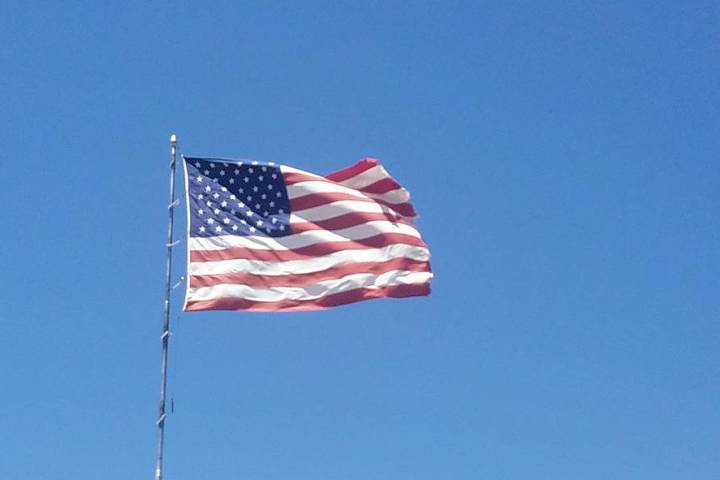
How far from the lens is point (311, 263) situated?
37.0 metres

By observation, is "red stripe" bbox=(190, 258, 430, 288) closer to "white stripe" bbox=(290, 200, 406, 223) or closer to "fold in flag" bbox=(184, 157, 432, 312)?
"fold in flag" bbox=(184, 157, 432, 312)

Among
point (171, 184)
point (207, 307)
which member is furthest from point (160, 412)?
point (171, 184)

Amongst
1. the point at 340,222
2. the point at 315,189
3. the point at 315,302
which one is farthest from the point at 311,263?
the point at 315,189

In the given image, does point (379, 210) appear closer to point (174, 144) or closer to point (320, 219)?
point (320, 219)

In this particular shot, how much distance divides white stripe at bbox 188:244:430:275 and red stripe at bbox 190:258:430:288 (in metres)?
0.08

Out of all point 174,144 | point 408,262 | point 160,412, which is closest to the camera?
point 160,412

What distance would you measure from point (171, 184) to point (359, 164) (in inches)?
221

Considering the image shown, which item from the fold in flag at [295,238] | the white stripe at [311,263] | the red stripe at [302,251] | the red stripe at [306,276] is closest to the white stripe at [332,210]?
the fold in flag at [295,238]

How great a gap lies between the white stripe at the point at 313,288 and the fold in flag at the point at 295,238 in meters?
0.02

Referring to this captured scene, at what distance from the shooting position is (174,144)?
35.5 m

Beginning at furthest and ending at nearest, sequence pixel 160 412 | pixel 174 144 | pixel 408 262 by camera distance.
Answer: pixel 408 262 < pixel 174 144 < pixel 160 412

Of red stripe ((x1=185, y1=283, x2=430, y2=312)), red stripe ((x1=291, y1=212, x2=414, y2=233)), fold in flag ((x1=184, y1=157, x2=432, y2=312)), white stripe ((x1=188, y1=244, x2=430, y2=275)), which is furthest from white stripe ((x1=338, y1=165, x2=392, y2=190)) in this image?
red stripe ((x1=185, y1=283, x2=430, y2=312))

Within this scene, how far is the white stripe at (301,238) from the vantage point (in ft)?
117

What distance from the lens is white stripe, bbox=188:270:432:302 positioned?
35.2m
